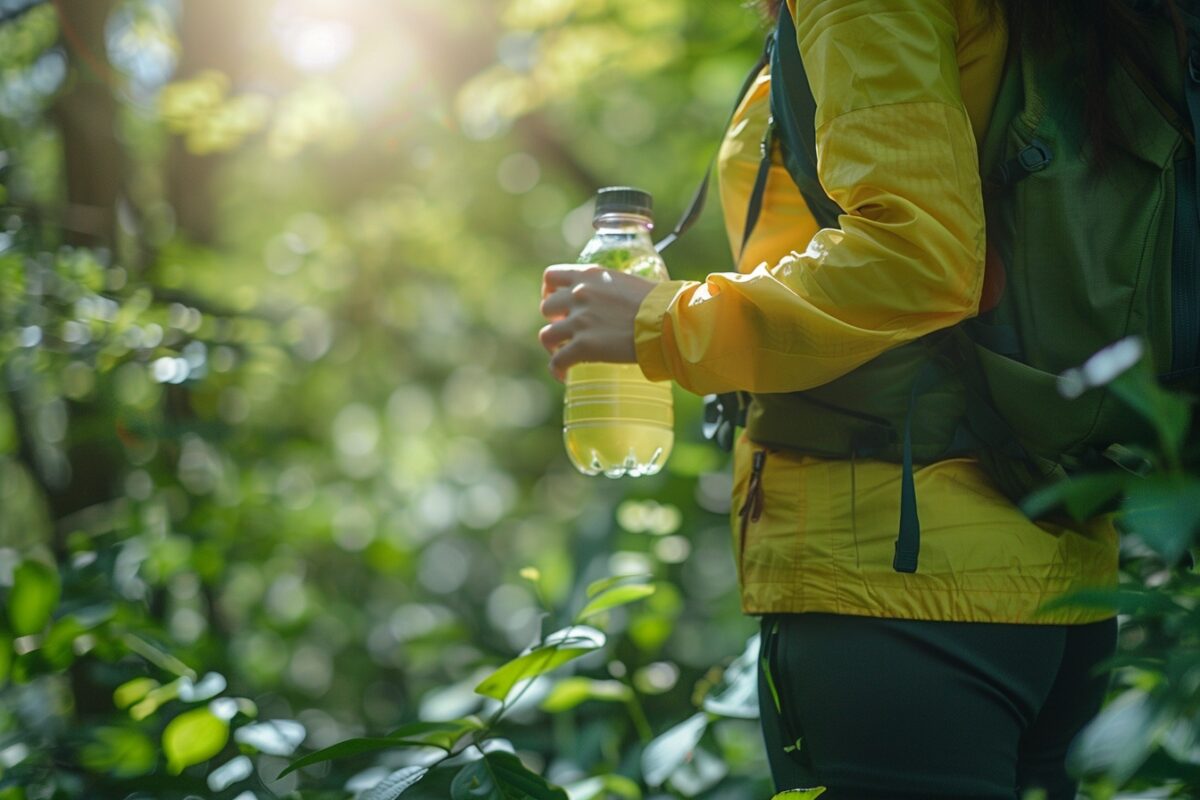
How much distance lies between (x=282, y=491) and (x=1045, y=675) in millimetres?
4225

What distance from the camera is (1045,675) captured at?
1512 mm

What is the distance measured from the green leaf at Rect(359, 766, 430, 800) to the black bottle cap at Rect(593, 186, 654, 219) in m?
0.98

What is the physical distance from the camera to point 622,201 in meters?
1.87

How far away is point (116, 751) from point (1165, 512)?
2.14 meters

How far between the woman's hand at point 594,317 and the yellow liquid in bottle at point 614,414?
40 cm

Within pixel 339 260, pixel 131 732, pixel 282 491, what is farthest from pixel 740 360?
pixel 339 260

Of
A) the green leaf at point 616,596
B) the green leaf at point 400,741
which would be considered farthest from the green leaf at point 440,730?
the green leaf at point 616,596

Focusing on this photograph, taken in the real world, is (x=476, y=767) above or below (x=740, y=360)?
below

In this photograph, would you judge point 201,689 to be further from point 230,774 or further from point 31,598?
point 31,598

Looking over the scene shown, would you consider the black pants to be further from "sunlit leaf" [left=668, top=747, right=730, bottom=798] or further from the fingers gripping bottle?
"sunlit leaf" [left=668, top=747, right=730, bottom=798]

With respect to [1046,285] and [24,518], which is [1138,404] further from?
[24,518]

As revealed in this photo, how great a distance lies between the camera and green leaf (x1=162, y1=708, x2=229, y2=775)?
2.03 meters

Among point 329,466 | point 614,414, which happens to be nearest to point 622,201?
point 614,414

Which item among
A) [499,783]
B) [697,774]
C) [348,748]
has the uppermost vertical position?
[348,748]
